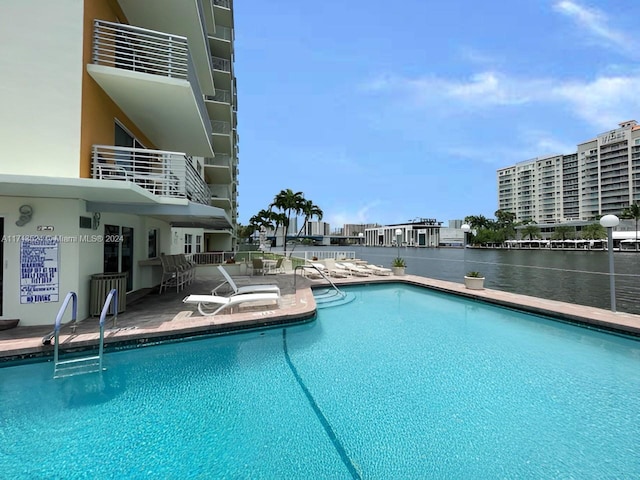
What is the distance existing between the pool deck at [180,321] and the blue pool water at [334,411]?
0.30 m

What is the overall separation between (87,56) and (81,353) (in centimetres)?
663

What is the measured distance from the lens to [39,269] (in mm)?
6879

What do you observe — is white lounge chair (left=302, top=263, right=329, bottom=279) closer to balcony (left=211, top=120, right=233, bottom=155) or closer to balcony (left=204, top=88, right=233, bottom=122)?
balcony (left=211, top=120, right=233, bottom=155)

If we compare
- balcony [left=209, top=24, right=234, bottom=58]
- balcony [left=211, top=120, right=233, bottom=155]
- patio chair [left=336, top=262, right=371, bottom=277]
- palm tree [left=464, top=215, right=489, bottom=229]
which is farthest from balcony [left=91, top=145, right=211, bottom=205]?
palm tree [left=464, top=215, right=489, bottom=229]

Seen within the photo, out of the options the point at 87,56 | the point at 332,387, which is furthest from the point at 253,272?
the point at 332,387

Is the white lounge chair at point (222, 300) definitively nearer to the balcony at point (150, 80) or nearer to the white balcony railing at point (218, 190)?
the balcony at point (150, 80)

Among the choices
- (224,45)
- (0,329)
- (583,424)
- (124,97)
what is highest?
(224,45)

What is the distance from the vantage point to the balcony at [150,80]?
764cm

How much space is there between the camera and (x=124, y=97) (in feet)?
28.3

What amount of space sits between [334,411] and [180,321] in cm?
459

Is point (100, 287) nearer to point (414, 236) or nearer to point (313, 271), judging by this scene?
point (313, 271)

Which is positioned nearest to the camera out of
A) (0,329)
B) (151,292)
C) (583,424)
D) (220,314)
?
(583,424)

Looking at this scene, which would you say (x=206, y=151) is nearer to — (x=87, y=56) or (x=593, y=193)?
(x=87, y=56)

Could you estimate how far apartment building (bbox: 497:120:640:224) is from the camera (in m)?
103
